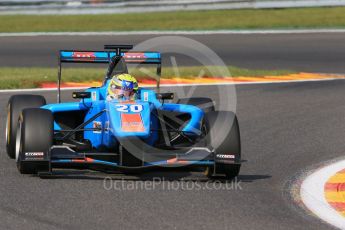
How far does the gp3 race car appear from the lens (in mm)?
8531

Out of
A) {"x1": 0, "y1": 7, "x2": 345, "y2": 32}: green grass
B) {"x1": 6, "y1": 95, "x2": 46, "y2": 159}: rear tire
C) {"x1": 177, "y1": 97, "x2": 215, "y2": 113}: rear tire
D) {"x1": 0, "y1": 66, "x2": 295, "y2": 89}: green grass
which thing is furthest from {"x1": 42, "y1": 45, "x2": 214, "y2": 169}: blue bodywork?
{"x1": 0, "y1": 7, "x2": 345, "y2": 32}: green grass

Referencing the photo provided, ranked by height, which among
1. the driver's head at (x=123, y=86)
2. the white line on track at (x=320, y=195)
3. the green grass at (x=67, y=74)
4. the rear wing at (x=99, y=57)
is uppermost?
the rear wing at (x=99, y=57)

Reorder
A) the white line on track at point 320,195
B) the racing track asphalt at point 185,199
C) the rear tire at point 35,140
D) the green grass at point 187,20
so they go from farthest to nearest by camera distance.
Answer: the green grass at point 187,20 < the rear tire at point 35,140 < the white line on track at point 320,195 < the racing track asphalt at point 185,199

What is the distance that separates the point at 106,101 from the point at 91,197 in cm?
167

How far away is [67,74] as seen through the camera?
57.3ft

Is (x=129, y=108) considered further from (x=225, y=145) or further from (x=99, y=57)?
(x=99, y=57)

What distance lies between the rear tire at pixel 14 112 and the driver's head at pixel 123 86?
108 centimetres

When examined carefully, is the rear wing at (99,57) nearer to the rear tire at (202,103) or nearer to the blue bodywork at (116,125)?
the blue bodywork at (116,125)

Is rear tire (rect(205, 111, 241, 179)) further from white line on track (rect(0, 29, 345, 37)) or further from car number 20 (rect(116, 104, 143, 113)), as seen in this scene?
white line on track (rect(0, 29, 345, 37))

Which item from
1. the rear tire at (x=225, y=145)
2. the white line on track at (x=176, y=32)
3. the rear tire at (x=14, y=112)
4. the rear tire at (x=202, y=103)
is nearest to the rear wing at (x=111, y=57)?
the rear tire at (x=14, y=112)

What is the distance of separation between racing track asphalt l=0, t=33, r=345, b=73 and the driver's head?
10.5 metres

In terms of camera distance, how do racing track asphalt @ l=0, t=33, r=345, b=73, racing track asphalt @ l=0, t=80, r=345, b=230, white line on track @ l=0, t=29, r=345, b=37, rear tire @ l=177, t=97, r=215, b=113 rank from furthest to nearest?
white line on track @ l=0, t=29, r=345, b=37 < racing track asphalt @ l=0, t=33, r=345, b=73 < rear tire @ l=177, t=97, r=215, b=113 < racing track asphalt @ l=0, t=80, r=345, b=230

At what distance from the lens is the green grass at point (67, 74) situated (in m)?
16.3

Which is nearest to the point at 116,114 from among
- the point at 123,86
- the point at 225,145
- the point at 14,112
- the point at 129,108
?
the point at 129,108
